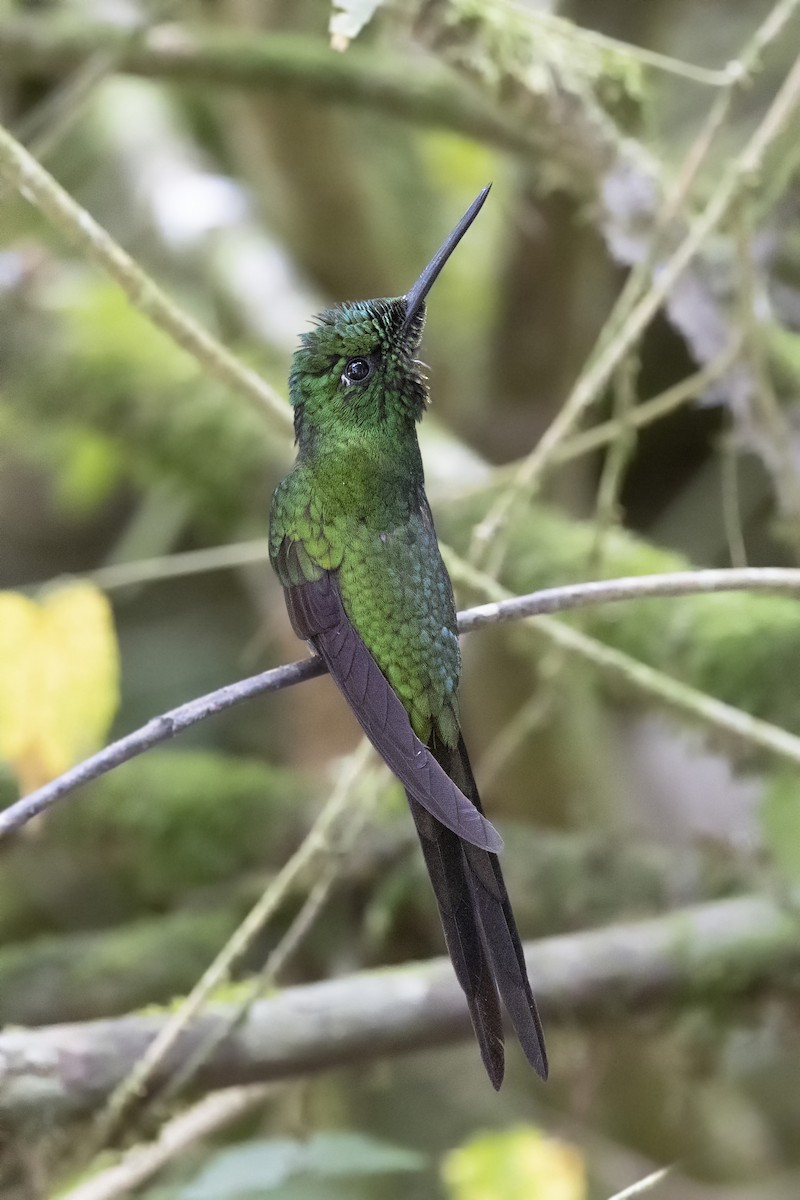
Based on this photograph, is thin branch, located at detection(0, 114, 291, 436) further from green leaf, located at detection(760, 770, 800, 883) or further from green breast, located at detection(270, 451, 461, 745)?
green leaf, located at detection(760, 770, 800, 883)

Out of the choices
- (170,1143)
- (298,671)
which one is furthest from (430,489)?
(298,671)

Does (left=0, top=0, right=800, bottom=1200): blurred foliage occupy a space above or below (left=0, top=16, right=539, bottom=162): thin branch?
below

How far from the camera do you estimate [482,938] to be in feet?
2.15

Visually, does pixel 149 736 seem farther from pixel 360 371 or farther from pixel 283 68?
pixel 283 68

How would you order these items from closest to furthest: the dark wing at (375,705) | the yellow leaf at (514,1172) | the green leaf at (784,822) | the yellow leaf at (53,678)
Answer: the dark wing at (375,705), the yellow leaf at (53,678), the yellow leaf at (514,1172), the green leaf at (784,822)

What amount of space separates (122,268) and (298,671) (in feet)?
1.11

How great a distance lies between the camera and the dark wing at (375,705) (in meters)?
0.58

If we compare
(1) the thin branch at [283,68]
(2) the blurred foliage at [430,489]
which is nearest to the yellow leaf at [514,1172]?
(2) the blurred foliage at [430,489]

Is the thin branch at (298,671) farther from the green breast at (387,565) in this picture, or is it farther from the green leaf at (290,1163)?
the green leaf at (290,1163)

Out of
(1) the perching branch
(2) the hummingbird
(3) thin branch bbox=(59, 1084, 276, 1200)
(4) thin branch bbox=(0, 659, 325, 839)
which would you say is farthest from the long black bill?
(3) thin branch bbox=(59, 1084, 276, 1200)

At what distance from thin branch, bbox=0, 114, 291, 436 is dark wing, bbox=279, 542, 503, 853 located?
217 mm

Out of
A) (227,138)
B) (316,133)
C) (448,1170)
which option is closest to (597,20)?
(316,133)

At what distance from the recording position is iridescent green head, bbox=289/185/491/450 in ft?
2.39

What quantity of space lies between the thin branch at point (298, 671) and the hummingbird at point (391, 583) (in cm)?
3
